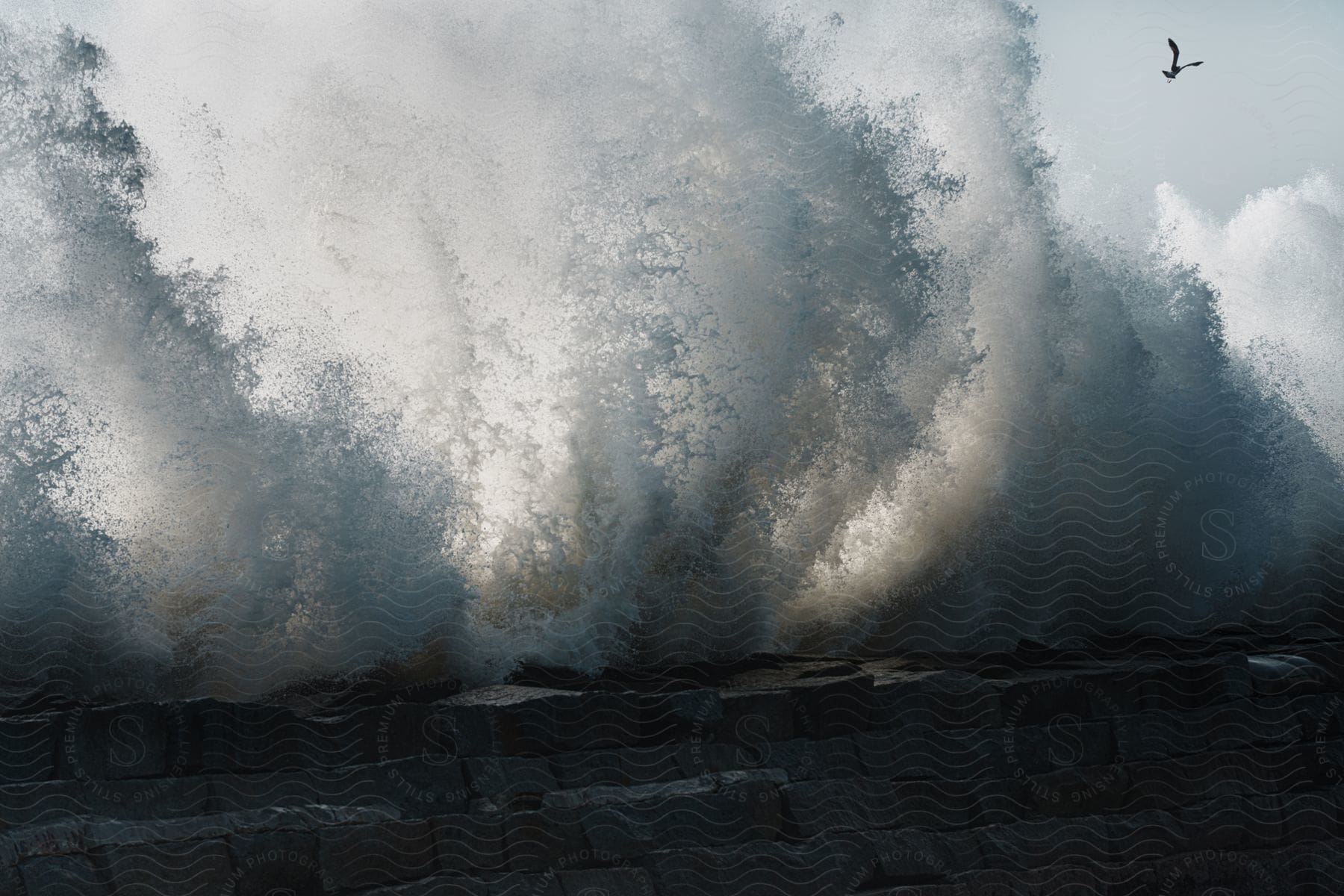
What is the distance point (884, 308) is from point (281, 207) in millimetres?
4413

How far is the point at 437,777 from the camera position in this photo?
22.8 feet

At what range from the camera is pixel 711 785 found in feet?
23.4

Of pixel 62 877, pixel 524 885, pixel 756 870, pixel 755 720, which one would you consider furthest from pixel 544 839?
pixel 62 877

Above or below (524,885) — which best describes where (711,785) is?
above

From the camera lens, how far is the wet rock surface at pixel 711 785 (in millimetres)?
6355

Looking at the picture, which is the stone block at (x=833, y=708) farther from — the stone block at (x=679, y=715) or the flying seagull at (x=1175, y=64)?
the flying seagull at (x=1175, y=64)

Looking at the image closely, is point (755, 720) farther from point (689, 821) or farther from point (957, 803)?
point (957, 803)

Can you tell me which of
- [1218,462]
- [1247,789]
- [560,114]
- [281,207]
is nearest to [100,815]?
[281,207]

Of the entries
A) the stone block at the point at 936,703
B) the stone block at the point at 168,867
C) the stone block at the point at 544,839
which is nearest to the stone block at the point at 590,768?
the stone block at the point at 544,839

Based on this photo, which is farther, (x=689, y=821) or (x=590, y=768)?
(x=590, y=768)

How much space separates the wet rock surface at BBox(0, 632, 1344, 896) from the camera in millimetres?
6355

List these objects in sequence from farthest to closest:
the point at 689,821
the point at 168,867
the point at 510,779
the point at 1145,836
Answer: the point at 1145,836 → the point at 510,779 → the point at 689,821 → the point at 168,867

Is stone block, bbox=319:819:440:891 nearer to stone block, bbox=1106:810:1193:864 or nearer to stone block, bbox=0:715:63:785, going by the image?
stone block, bbox=0:715:63:785

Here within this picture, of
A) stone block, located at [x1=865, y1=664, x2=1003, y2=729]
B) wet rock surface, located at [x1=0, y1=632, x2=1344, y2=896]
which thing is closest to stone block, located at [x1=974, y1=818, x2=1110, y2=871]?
wet rock surface, located at [x1=0, y1=632, x2=1344, y2=896]
